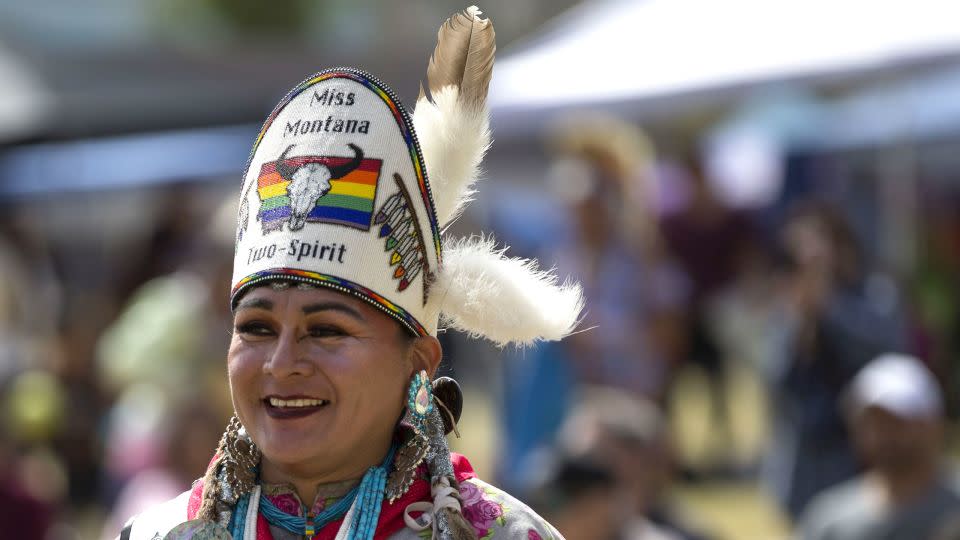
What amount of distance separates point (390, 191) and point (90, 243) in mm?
12366

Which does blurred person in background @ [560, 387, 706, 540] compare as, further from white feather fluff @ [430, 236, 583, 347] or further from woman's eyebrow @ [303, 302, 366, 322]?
woman's eyebrow @ [303, 302, 366, 322]

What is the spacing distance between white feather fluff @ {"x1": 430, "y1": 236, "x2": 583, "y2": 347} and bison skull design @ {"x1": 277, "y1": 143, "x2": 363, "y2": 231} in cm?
27

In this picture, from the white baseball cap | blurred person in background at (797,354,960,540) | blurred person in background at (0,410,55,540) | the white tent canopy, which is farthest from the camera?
the white tent canopy

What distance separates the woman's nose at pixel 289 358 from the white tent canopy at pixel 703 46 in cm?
524

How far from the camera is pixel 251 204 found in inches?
106

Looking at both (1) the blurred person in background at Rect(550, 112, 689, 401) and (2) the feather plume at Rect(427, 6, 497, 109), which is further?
(1) the blurred person in background at Rect(550, 112, 689, 401)

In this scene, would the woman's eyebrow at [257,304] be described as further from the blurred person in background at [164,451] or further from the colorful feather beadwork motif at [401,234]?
the blurred person in background at [164,451]

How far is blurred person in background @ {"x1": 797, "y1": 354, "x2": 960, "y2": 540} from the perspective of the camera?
550 centimetres

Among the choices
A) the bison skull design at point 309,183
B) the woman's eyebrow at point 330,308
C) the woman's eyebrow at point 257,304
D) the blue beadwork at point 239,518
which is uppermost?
the bison skull design at point 309,183

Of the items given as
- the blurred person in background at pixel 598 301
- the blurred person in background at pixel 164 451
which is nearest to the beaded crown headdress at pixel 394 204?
the blurred person in background at pixel 164 451

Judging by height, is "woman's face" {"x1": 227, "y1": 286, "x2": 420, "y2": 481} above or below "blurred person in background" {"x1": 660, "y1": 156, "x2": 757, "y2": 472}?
below

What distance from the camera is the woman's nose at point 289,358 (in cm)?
253

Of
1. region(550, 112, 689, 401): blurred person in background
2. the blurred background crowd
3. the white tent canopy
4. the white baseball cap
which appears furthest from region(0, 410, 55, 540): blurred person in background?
the white tent canopy

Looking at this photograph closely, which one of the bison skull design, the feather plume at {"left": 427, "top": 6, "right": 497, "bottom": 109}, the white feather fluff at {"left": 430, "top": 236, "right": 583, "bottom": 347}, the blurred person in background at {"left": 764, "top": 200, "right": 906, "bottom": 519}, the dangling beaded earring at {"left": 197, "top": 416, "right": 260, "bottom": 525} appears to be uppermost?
the blurred person in background at {"left": 764, "top": 200, "right": 906, "bottom": 519}
